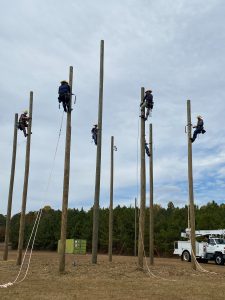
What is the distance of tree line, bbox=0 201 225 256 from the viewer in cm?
4488

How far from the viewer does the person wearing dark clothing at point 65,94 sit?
613 inches

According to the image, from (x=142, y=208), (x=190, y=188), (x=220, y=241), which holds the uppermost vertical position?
(x=190, y=188)

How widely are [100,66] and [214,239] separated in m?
15.1

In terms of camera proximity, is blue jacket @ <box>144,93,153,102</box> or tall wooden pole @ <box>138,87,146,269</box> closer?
tall wooden pole @ <box>138,87,146,269</box>

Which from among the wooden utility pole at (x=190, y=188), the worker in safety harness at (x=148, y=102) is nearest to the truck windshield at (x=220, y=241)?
the wooden utility pole at (x=190, y=188)

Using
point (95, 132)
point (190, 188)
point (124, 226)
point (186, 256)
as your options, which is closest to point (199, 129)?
point (190, 188)

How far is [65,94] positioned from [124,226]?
36.6 m

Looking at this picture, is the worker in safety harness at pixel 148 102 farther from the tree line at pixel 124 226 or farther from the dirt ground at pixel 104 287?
the tree line at pixel 124 226

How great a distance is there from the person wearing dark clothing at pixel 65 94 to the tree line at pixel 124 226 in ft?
92.9

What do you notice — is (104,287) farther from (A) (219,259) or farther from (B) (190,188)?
(A) (219,259)

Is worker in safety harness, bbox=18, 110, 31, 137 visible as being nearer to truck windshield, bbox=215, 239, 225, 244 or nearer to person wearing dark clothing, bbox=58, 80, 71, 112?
person wearing dark clothing, bbox=58, 80, 71, 112

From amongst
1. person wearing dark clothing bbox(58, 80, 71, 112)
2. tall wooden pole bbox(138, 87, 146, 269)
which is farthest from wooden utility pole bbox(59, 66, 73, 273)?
tall wooden pole bbox(138, 87, 146, 269)

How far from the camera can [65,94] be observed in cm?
1558

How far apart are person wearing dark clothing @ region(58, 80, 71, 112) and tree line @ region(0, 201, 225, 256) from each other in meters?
28.3
